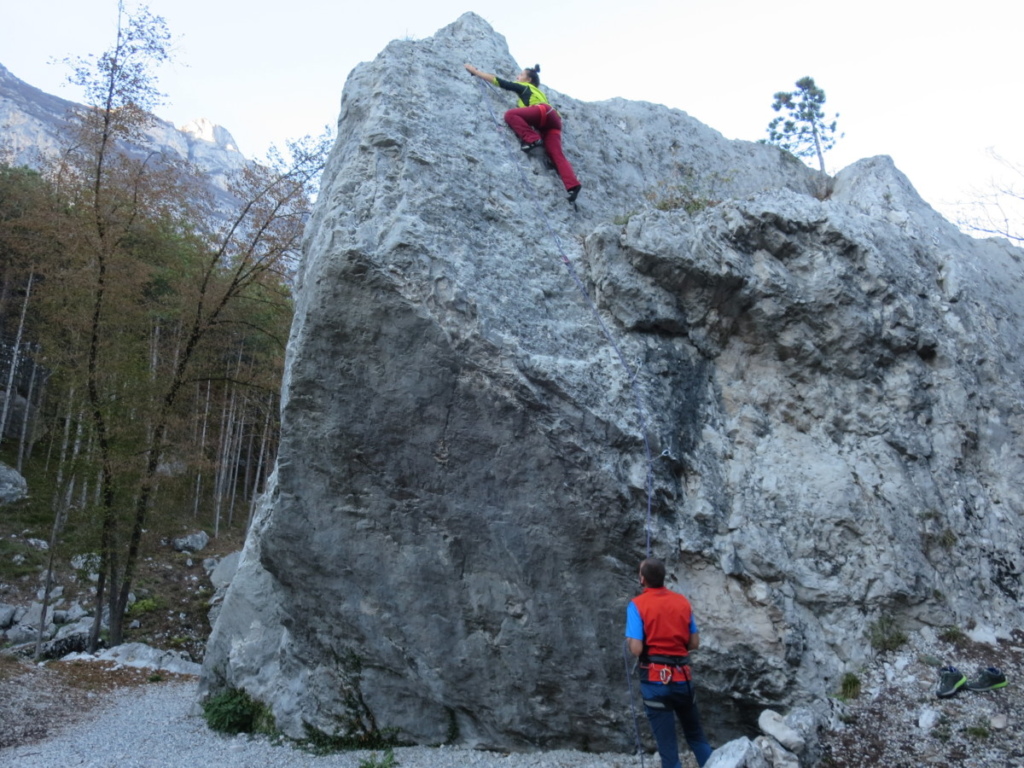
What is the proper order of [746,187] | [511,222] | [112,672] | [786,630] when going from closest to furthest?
[786,630], [511,222], [746,187], [112,672]

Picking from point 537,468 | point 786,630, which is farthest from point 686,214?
point 786,630

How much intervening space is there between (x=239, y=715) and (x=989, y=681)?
20.7 ft

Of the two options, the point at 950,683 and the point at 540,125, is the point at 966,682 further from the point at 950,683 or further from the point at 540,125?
the point at 540,125

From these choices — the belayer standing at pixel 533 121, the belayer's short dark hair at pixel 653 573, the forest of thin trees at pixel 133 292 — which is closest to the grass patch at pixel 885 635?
the belayer's short dark hair at pixel 653 573

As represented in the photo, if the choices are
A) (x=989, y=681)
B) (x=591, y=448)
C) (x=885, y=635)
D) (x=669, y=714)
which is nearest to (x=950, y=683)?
(x=989, y=681)

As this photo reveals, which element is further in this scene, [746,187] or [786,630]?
[746,187]

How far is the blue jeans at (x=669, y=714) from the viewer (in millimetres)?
4016

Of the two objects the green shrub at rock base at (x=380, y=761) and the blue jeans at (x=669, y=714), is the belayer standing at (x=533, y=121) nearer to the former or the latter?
the blue jeans at (x=669, y=714)

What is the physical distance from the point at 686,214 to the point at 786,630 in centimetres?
369

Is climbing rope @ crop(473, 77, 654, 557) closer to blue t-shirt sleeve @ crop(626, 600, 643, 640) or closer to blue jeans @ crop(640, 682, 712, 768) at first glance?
blue t-shirt sleeve @ crop(626, 600, 643, 640)

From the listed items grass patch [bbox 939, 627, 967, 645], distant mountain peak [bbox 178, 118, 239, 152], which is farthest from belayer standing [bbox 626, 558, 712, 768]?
distant mountain peak [bbox 178, 118, 239, 152]

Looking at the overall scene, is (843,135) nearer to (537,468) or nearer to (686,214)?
(686,214)

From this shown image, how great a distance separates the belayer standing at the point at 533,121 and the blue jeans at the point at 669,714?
4.84 metres

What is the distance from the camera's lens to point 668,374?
19.2ft
